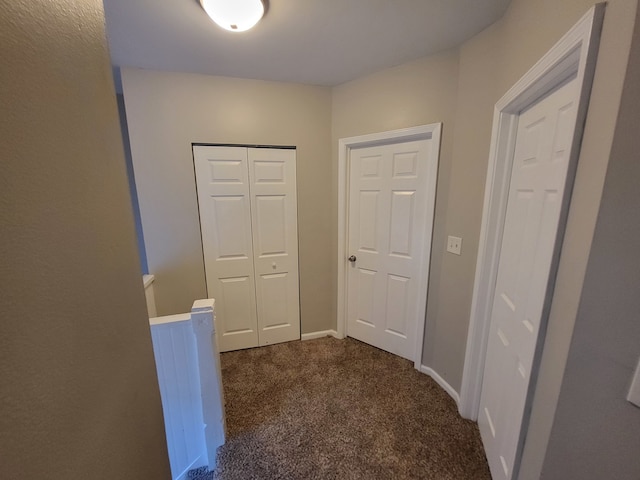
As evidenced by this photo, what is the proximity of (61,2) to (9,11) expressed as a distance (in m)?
0.16

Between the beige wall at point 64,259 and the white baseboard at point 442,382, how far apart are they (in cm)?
185

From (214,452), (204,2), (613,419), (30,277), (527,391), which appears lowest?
(214,452)

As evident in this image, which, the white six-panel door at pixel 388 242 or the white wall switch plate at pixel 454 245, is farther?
the white six-panel door at pixel 388 242

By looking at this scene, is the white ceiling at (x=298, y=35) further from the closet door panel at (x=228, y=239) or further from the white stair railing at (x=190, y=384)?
the white stair railing at (x=190, y=384)

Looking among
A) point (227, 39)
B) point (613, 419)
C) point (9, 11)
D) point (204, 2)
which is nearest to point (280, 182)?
point (227, 39)

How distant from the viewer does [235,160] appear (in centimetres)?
221

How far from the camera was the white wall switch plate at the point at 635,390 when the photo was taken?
23.8 inches

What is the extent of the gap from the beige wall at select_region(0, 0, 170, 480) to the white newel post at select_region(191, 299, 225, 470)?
662mm

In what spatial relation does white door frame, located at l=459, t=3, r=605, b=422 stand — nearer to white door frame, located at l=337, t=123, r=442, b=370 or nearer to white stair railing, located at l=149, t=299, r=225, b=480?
white door frame, located at l=337, t=123, r=442, b=370

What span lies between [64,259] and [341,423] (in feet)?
5.79

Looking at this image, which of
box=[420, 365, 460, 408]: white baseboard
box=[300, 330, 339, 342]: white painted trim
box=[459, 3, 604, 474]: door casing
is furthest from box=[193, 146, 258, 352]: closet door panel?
box=[459, 3, 604, 474]: door casing

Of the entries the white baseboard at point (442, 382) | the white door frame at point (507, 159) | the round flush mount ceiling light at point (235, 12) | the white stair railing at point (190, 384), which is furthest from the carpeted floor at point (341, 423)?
the round flush mount ceiling light at point (235, 12)

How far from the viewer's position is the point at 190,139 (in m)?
2.10

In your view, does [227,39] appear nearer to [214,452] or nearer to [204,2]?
[204,2]
